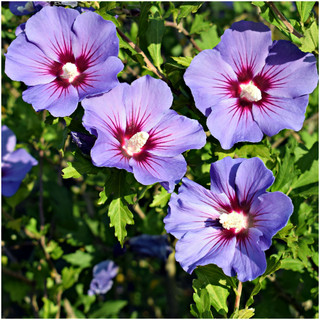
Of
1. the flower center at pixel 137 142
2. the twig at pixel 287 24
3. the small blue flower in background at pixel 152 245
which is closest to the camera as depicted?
the flower center at pixel 137 142

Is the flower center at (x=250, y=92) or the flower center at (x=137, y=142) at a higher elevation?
the flower center at (x=250, y=92)

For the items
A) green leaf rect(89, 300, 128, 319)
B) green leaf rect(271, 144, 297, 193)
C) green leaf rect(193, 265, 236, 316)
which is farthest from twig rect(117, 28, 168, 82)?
green leaf rect(89, 300, 128, 319)

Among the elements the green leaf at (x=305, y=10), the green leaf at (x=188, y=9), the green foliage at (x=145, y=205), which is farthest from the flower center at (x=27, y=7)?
the green leaf at (x=305, y=10)

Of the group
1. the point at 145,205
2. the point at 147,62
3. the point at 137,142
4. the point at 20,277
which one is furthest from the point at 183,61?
the point at 20,277

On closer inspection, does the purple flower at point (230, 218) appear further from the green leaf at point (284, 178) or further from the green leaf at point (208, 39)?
the green leaf at point (208, 39)

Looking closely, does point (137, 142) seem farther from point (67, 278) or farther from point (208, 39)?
point (67, 278)

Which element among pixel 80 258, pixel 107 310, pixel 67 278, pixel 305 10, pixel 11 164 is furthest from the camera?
pixel 107 310
